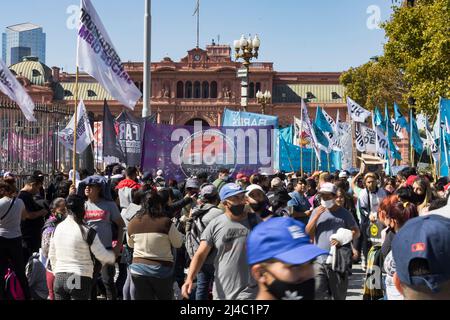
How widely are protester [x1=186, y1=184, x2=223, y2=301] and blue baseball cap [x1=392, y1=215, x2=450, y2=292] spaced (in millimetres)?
4779

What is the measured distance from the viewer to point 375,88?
54.1 meters

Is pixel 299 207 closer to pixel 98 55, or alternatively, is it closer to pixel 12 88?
pixel 98 55

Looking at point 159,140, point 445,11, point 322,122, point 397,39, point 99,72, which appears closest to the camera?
point 99,72

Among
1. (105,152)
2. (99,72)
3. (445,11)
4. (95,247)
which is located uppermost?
(445,11)

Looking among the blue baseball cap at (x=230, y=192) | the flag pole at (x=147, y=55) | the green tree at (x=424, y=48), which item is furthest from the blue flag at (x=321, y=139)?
the blue baseball cap at (x=230, y=192)

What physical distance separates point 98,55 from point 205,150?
13.4ft

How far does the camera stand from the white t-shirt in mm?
8727

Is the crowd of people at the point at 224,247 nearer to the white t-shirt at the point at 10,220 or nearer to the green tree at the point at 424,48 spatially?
the white t-shirt at the point at 10,220

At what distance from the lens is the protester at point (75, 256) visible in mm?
6770

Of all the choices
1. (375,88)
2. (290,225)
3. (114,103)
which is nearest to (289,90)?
(114,103)

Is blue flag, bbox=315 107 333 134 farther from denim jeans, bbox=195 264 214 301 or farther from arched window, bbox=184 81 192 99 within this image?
arched window, bbox=184 81 192 99

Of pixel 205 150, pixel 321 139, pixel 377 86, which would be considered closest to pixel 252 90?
pixel 377 86

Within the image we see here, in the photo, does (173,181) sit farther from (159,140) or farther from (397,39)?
(397,39)

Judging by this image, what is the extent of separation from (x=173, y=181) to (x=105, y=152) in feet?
6.85
